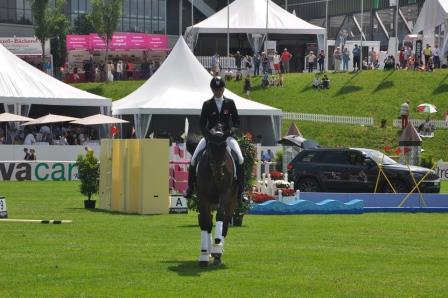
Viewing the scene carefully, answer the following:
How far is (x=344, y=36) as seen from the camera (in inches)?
3130

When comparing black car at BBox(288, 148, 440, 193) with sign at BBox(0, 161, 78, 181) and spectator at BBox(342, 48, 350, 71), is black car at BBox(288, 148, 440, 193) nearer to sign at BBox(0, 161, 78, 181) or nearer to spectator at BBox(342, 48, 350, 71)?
sign at BBox(0, 161, 78, 181)

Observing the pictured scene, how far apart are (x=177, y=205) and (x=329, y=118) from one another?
3436 centimetres

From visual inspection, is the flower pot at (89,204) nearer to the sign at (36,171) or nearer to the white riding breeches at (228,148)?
the white riding breeches at (228,148)

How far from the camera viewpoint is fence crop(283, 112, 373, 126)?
6022 centimetres

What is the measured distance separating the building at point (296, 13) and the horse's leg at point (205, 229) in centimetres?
7063

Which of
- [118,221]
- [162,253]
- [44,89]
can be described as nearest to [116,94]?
[44,89]

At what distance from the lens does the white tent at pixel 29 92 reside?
52062 mm

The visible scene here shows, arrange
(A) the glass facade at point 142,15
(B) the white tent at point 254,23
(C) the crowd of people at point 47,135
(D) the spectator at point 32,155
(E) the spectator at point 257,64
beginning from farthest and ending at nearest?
(A) the glass facade at point 142,15 → (B) the white tent at point 254,23 → (E) the spectator at point 257,64 → (C) the crowd of people at point 47,135 → (D) the spectator at point 32,155

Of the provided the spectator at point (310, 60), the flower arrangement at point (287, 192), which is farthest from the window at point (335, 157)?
the spectator at point (310, 60)

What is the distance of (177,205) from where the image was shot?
27562 mm

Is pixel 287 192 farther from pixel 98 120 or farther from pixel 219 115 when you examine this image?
pixel 98 120

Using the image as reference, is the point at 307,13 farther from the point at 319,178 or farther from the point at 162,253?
the point at 162,253

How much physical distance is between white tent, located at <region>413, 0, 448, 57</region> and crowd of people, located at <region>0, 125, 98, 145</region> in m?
22.0

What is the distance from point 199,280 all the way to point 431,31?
5650 cm
